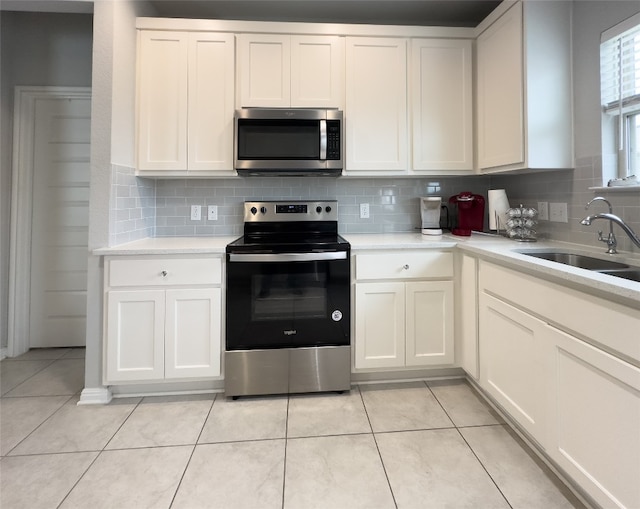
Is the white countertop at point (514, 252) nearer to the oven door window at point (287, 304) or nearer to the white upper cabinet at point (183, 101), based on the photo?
the oven door window at point (287, 304)

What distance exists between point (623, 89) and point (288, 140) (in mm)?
1805

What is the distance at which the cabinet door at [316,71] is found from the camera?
2299mm

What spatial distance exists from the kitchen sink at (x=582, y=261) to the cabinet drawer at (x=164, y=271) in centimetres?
174

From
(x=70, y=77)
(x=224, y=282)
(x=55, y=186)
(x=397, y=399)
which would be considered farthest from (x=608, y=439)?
(x=70, y=77)

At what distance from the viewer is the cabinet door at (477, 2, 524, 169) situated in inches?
77.8

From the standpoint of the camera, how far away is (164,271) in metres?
1.94

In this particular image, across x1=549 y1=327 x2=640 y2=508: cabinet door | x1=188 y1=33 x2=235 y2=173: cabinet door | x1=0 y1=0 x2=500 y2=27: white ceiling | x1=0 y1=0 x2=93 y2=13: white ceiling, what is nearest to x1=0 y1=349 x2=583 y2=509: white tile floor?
x1=549 y1=327 x2=640 y2=508: cabinet door

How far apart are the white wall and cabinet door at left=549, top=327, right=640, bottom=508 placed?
3538 mm

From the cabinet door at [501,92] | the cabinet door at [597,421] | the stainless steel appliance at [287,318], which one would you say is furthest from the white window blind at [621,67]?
the stainless steel appliance at [287,318]

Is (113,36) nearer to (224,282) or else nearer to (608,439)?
(224,282)

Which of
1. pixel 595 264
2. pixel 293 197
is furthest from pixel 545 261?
pixel 293 197

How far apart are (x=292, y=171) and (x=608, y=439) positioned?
197 centimetres

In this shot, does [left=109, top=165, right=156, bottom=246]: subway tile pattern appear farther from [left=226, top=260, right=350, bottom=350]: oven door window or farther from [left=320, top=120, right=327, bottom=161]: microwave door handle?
[left=320, top=120, right=327, bottom=161]: microwave door handle

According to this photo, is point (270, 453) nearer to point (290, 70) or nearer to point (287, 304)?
point (287, 304)
